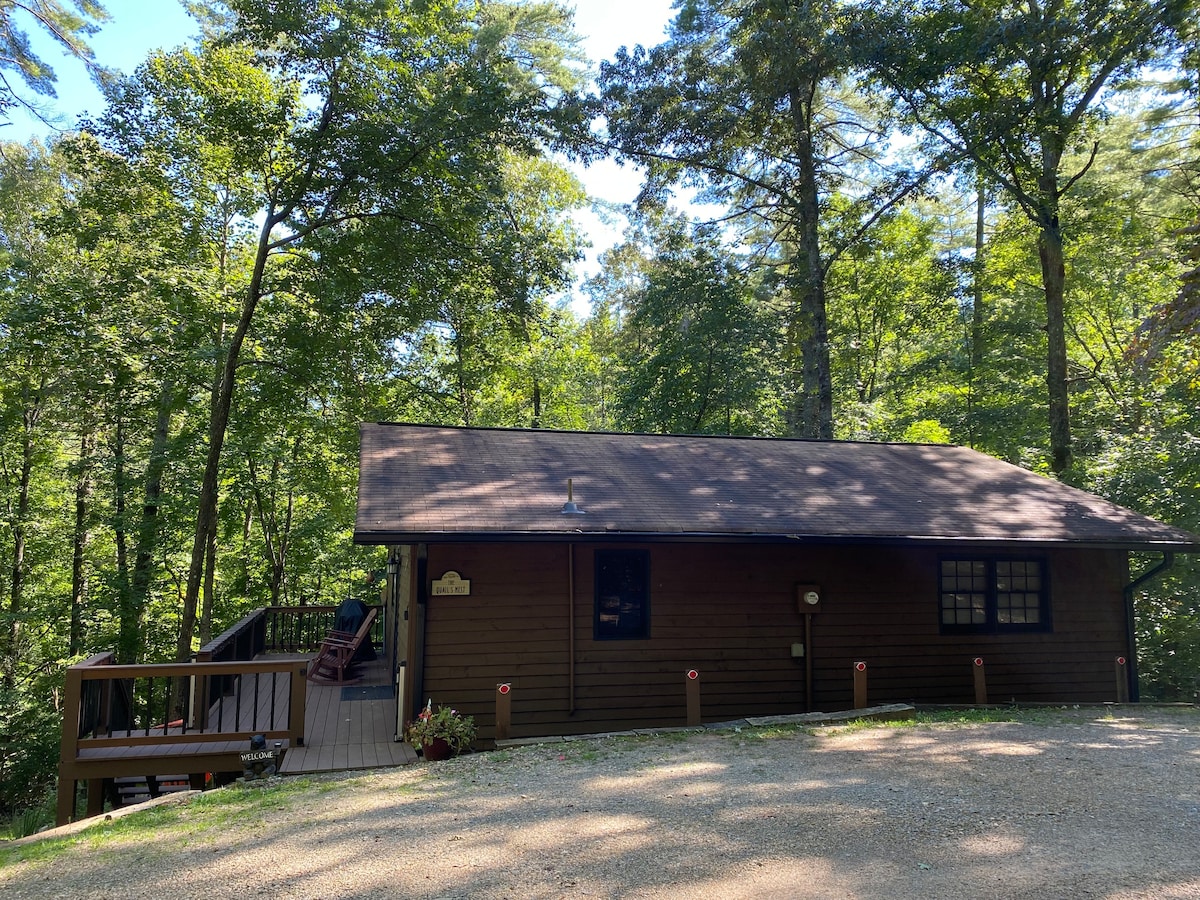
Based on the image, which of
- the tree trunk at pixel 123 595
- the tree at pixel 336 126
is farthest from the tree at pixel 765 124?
the tree trunk at pixel 123 595

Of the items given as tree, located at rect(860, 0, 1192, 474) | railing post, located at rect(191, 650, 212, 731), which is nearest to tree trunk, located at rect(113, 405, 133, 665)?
railing post, located at rect(191, 650, 212, 731)

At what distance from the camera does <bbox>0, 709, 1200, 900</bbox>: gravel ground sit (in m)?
3.75

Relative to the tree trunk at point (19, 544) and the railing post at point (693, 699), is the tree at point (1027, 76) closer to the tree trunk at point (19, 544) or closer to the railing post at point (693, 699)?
the railing post at point (693, 699)

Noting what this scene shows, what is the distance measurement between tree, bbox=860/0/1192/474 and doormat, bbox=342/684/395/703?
13.3m

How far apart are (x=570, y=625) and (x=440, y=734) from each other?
181 centimetres

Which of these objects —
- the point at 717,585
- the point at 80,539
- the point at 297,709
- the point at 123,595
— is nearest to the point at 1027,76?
the point at 717,585

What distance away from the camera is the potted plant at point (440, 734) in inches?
280

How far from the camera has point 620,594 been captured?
28.1 feet

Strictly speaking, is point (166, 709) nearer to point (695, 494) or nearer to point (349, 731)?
point (349, 731)

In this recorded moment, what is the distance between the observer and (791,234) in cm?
1953

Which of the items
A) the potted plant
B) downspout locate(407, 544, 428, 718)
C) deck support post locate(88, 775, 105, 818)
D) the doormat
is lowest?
deck support post locate(88, 775, 105, 818)

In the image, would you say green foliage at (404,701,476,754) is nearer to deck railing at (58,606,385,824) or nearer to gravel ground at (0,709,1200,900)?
gravel ground at (0,709,1200,900)

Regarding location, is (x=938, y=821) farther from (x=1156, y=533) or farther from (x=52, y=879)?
(x=1156, y=533)

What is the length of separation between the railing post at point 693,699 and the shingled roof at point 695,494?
155cm
